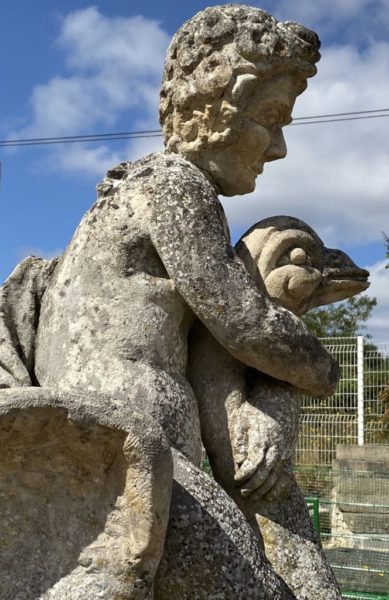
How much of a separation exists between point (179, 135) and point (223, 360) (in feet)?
2.74

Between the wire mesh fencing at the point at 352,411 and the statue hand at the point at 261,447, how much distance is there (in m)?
10.7

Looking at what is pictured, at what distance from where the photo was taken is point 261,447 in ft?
9.51

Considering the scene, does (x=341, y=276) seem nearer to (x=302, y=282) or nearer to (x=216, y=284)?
(x=302, y=282)

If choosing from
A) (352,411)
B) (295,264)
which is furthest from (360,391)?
(295,264)

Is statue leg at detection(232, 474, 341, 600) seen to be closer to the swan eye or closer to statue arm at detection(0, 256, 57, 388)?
the swan eye

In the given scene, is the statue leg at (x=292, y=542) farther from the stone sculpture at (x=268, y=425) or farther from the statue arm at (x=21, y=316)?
the statue arm at (x=21, y=316)

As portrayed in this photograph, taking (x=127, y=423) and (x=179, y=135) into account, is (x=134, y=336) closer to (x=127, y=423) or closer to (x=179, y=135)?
(x=127, y=423)

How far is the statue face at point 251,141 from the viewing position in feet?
10.6

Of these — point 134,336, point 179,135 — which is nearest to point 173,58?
point 179,135

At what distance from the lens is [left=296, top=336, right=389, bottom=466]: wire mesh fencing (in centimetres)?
1356

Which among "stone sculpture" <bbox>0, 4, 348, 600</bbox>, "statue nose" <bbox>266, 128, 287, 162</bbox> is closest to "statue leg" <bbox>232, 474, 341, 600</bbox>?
"stone sculpture" <bbox>0, 4, 348, 600</bbox>

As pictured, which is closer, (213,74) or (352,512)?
(213,74)

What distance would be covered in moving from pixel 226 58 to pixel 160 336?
3.34 ft

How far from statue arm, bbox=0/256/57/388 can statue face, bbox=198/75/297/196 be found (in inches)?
26.3
